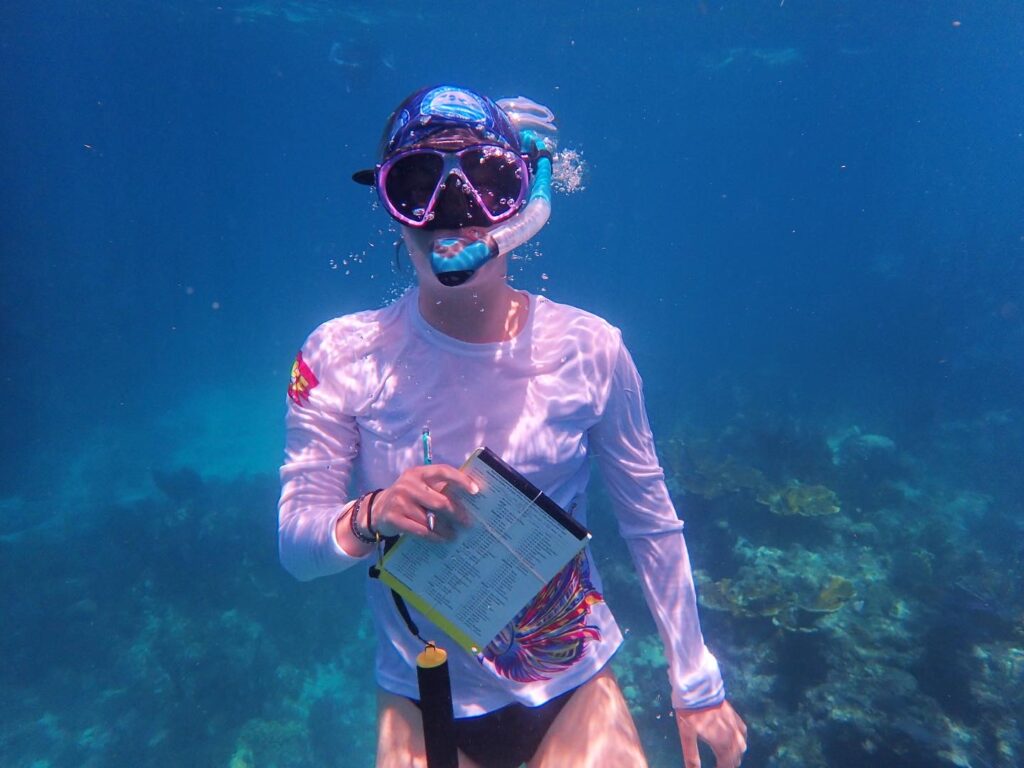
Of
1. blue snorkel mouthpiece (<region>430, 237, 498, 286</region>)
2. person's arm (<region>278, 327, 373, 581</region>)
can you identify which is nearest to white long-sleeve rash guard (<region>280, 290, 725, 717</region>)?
person's arm (<region>278, 327, 373, 581</region>)

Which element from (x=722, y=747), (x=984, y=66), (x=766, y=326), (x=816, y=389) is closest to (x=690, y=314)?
(x=766, y=326)

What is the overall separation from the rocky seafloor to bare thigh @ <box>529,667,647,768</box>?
4.71 meters

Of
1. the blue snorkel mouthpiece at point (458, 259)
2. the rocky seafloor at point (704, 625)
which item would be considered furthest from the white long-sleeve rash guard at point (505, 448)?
the rocky seafloor at point (704, 625)

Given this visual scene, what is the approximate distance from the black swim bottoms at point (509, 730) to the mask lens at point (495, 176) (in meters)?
1.78

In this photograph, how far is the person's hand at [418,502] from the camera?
1.39 metres

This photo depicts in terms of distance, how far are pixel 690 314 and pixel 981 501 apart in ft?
91.6

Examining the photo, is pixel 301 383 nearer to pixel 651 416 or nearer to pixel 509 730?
pixel 509 730

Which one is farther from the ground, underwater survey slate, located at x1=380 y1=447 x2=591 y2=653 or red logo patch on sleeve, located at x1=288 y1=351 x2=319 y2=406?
red logo patch on sleeve, located at x1=288 y1=351 x2=319 y2=406

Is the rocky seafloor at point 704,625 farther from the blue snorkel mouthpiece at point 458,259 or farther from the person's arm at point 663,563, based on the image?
the blue snorkel mouthpiece at point 458,259

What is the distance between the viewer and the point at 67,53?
2864 cm

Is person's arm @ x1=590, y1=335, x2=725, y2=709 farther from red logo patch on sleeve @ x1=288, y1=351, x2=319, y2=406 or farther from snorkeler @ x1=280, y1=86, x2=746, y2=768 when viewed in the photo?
red logo patch on sleeve @ x1=288, y1=351, x2=319, y2=406

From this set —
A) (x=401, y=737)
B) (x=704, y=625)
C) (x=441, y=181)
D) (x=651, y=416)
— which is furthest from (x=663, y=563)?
(x=651, y=416)

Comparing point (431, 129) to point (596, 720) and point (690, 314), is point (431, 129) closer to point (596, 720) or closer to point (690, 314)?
point (596, 720)

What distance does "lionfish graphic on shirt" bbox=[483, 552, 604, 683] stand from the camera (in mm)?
1993
